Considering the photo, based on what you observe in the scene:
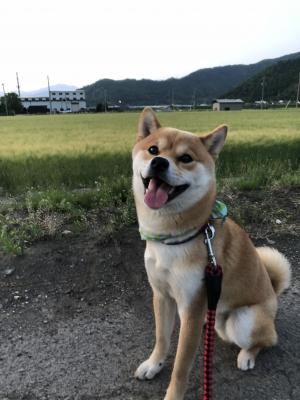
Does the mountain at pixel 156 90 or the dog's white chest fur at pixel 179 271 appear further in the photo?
the mountain at pixel 156 90

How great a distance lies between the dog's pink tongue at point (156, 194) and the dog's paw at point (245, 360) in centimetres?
132

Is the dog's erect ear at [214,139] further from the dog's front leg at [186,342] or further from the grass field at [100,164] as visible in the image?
the grass field at [100,164]

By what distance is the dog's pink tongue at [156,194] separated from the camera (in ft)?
7.52

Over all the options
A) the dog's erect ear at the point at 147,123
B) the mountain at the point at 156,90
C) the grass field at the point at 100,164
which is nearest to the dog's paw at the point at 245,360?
the dog's erect ear at the point at 147,123

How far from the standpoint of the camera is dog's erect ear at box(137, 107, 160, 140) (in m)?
2.65

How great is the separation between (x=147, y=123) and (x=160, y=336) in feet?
4.87

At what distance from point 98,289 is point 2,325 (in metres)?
0.87

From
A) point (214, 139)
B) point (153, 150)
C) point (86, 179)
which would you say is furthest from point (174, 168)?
point (86, 179)

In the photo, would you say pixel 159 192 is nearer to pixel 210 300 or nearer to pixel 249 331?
pixel 210 300

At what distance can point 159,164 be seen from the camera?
2248 mm

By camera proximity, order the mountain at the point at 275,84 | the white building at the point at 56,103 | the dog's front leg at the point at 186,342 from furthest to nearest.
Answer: the mountain at the point at 275,84, the white building at the point at 56,103, the dog's front leg at the point at 186,342

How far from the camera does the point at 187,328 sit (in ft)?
7.85

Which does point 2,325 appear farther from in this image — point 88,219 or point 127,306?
point 88,219

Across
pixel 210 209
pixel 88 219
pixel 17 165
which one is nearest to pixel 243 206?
pixel 88 219
